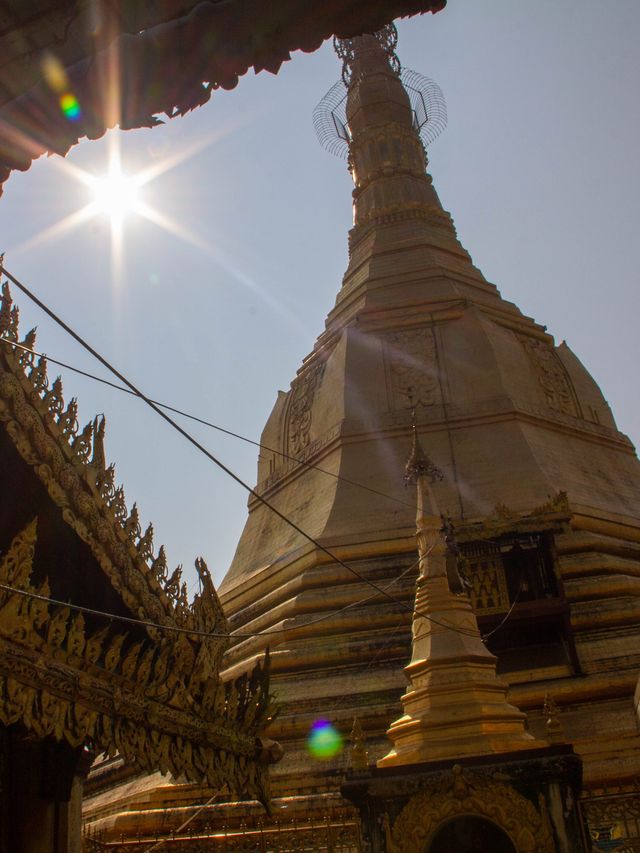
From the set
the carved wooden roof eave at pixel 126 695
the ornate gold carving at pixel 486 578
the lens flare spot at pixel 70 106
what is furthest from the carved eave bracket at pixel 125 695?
the ornate gold carving at pixel 486 578

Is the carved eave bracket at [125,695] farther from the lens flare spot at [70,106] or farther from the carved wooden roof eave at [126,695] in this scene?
the lens flare spot at [70,106]

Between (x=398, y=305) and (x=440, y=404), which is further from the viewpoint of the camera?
(x=398, y=305)

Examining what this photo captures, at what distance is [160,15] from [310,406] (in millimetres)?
16510

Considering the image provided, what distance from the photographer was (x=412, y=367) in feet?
61.1

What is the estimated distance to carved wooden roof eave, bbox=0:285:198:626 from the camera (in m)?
3.74

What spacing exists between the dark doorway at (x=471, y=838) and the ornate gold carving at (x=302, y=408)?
13694 mm

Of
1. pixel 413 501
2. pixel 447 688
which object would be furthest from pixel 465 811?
pixel 413 501

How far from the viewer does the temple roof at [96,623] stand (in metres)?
3.29

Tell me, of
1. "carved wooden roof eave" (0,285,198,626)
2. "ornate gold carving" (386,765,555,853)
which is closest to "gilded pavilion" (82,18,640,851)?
"ornate gold carving" (386,765,555,853)

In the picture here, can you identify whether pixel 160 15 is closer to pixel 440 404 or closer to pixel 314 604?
pixel 314 604

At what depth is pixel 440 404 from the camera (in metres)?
17.8

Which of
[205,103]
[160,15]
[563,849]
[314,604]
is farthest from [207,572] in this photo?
[314,604]

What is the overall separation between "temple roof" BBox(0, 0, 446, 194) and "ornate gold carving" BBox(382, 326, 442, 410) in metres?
14.1

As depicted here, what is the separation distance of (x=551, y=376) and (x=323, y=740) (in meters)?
11.0
